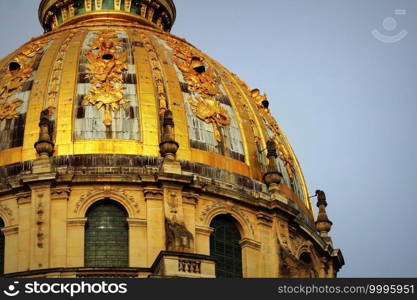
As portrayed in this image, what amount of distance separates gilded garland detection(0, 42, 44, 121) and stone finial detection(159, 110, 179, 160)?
7.18 m

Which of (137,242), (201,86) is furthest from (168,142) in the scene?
(201,86)

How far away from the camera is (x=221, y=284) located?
7125 cm

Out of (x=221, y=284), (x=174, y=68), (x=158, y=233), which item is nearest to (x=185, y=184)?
(x=158, y=233)

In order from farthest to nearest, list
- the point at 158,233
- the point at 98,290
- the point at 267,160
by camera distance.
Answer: the point at 267,160 → the point at 158,233 → the point at 98,290

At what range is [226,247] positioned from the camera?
8869 centimetres

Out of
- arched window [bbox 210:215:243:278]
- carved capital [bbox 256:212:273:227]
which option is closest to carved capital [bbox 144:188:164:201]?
arched window [bbox 210:215:243:278]

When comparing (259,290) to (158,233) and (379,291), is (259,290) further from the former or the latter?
(158,233)

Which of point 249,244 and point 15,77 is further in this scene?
point 15,77

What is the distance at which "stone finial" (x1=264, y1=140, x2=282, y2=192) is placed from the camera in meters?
91.5

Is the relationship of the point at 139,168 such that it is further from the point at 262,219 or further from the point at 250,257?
the point at 250,257

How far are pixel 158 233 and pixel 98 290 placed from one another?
58.2 ft

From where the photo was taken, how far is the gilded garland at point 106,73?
91.6 metres

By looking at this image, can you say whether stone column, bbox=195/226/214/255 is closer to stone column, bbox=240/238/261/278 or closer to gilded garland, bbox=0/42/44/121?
stone column, bbox=240/238/261/278

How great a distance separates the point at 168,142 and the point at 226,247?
17.1ft
